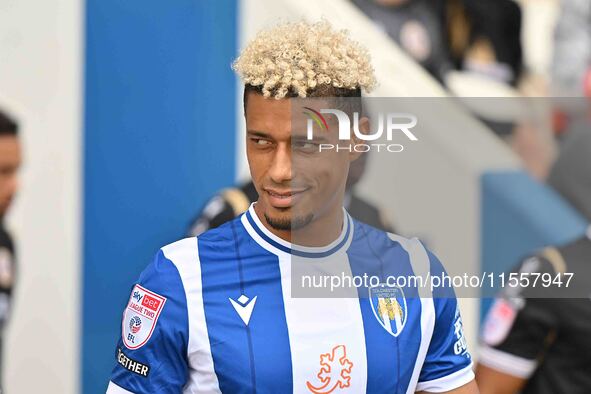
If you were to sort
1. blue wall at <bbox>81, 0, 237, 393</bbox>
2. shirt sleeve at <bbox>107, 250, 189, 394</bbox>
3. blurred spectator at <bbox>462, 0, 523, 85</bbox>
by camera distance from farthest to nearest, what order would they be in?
blurred spectator at <bbox>462, 0, 523, 85</bbox>, blue wall at <bbox>81, 0, 237, 393</bbox>, shirt sleeve at <bbox>107, 250, 189, 394</bbox>

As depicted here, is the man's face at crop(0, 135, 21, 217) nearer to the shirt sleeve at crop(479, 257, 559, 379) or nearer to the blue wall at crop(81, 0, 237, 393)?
the blue wall at crop(81, 0, 237, 393)

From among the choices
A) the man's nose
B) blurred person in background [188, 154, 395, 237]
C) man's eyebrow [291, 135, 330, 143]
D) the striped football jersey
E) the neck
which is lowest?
blurred person in background [188, 154, 395, 237]

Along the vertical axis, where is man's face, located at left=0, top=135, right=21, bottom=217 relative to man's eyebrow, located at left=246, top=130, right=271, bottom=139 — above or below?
below

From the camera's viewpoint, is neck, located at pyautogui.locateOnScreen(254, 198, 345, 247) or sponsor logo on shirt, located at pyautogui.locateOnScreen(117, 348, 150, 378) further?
neck, located at pyautogui.locateOnScreen(254, 198, 345, 247)

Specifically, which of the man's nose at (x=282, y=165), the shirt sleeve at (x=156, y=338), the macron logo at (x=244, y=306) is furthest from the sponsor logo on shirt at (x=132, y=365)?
the man's nose at (x=282, y=165)

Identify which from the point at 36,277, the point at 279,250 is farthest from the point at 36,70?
the point at 279,250

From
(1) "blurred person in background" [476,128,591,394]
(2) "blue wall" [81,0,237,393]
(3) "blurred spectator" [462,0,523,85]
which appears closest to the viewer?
(1) "blurred person in background" [476,128,591,394]

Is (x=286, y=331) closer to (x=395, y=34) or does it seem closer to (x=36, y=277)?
(x=36, y=277)

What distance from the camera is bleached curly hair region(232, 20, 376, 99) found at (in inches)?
94.8

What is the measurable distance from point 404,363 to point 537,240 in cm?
178

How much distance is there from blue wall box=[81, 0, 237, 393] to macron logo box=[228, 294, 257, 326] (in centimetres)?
197

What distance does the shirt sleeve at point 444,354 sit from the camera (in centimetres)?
257

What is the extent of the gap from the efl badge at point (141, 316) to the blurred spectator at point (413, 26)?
337 centimetres

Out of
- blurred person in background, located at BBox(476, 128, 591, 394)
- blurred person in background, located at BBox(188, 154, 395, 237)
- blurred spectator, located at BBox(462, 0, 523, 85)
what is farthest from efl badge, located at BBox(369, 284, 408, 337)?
blurred spectator, located at BBox(462, 0, 523, 85)
